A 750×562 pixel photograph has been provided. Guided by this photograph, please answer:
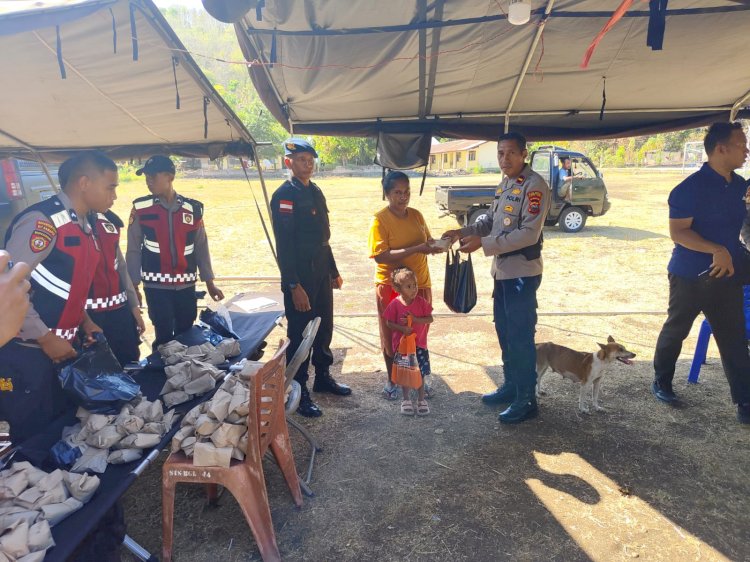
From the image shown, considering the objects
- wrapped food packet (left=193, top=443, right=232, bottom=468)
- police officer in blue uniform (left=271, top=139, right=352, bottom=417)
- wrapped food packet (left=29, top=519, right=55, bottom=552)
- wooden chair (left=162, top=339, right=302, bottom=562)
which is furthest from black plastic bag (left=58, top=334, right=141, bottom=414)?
police officer in blue uniform (left=271, top=139, right=352, bottom=417)

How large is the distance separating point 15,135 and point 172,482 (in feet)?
13.6

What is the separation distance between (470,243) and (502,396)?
133cm

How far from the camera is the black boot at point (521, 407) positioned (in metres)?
3.43

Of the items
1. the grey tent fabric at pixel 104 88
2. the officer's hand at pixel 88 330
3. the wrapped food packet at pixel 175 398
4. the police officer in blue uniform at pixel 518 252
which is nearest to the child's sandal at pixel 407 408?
the police officer in blue uniform at pixel 518 252

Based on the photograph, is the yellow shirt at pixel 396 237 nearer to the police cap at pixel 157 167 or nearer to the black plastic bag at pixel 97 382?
the police cap at pixel 157 167

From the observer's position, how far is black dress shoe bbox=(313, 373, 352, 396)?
13.0 feet

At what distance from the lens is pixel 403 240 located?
3.57 meters

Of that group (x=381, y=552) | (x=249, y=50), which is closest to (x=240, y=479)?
(x=381, y=552)

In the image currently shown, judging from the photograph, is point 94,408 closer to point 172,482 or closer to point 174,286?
point 172,482

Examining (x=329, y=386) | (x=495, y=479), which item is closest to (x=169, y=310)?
(x=329, y=386)

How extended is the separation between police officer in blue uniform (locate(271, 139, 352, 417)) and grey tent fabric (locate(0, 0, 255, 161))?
837mm

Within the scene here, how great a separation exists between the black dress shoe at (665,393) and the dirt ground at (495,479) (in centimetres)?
9

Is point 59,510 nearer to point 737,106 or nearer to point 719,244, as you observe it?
point 719,244

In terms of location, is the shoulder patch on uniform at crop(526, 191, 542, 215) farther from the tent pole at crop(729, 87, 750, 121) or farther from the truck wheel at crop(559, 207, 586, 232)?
the truck wheel at crop(559, 207, 586, 232)
